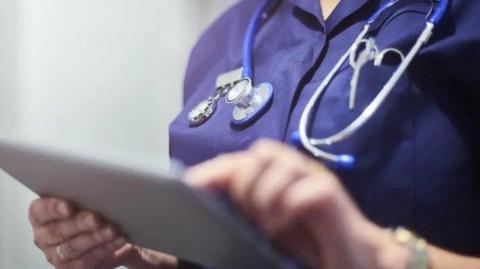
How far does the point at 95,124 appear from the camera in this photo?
1002 millimetres

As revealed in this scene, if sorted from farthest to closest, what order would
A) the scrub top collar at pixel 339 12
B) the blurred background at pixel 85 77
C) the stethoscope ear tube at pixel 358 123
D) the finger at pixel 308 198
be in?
the blurred background at pixel 85 77 → the scrub top collar at pixel 339 12 → the stethoscope ear tube at pixel 358 123 → the finger at pixel 308 198

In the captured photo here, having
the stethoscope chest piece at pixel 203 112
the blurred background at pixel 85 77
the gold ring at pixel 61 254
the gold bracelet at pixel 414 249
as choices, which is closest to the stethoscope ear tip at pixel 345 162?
the gold bracelet at pixel 414 249

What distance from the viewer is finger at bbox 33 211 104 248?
1.91 ft

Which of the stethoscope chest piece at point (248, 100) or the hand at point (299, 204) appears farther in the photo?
the stethoscope chest piece at point (248, 100)

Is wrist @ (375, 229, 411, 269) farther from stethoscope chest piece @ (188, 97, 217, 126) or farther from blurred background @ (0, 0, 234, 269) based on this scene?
blurred background @ (0, 0, 234, 269)

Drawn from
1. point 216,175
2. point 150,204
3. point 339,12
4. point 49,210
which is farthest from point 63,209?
point 339,12

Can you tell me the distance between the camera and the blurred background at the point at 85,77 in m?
0.92

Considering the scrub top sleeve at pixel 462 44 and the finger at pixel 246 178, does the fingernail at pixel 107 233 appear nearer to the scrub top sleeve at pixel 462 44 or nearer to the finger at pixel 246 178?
the finger at pixel 246 178

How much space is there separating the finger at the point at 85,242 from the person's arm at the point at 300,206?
247 millimetres

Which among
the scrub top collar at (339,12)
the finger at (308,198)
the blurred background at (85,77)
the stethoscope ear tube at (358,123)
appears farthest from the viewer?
the blurred background at (85,77)

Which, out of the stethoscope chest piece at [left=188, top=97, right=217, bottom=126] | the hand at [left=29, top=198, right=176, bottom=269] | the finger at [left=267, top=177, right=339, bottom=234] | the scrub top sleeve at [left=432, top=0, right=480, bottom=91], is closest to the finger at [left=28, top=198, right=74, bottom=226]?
the hand at [left=29, top=198, right=176, bottom=269]

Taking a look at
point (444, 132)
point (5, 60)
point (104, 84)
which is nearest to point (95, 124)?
point (104, 84)

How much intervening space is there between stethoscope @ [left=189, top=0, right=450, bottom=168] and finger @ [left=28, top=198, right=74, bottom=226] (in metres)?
0.22

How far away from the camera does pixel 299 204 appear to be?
0.37m
